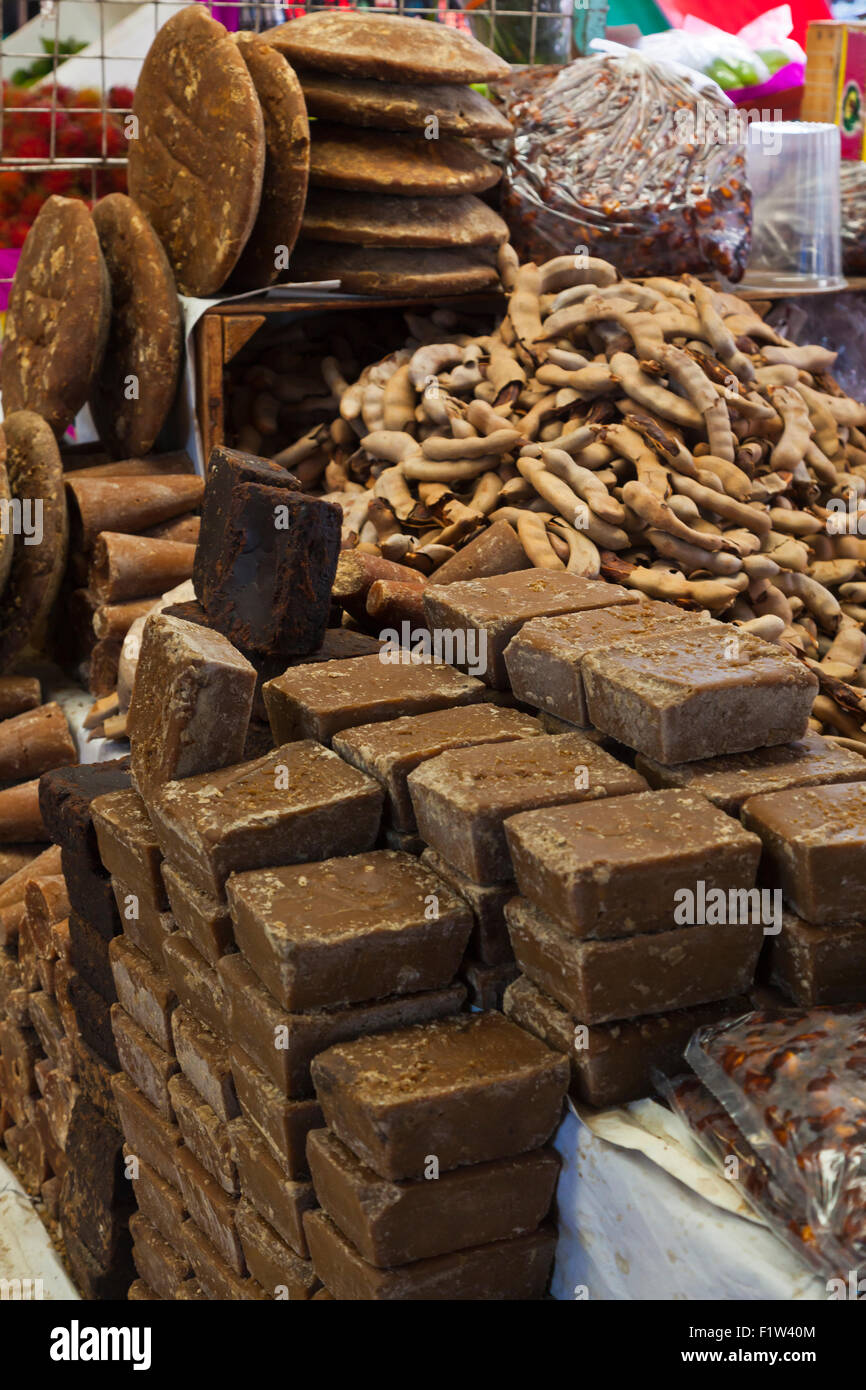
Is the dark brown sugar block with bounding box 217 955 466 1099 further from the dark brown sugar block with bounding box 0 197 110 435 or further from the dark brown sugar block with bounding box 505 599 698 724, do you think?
the dark brown sugar block with bounding box 0 197 110 435

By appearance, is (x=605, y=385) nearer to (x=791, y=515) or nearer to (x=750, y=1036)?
(x=791, y=515)

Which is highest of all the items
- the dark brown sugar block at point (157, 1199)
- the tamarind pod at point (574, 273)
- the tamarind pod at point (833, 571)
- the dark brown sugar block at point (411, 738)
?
the tamarind pod at point (574, 273)

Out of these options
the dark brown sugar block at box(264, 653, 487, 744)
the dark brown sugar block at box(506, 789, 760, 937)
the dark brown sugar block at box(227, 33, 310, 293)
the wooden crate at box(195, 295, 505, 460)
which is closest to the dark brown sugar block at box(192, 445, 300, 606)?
the dark brown sugar block at box(264, 653, 487, 744)

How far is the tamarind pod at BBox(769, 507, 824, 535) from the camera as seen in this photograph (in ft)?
10.4

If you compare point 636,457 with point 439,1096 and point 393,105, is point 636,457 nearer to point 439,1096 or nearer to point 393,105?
point 393,105

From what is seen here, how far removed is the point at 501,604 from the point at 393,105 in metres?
2.08

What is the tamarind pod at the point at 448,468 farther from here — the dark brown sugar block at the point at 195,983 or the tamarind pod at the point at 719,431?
the dark brown sugar block at the point at 195,983

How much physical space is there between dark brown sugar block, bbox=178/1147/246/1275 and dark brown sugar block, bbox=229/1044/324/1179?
0.70 feet

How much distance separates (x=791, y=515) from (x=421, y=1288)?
2.13 metres

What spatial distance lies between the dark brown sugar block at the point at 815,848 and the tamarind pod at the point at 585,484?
1.38 m

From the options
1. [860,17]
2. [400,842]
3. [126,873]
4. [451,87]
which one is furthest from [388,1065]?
[860,17]

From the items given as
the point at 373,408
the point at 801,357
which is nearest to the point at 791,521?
the point at 801,357

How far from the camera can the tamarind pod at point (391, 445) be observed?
3379 millimetres

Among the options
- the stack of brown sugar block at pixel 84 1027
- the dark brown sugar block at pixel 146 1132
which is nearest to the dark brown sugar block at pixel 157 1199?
the dark brown sugar block at pixel 146 1132
